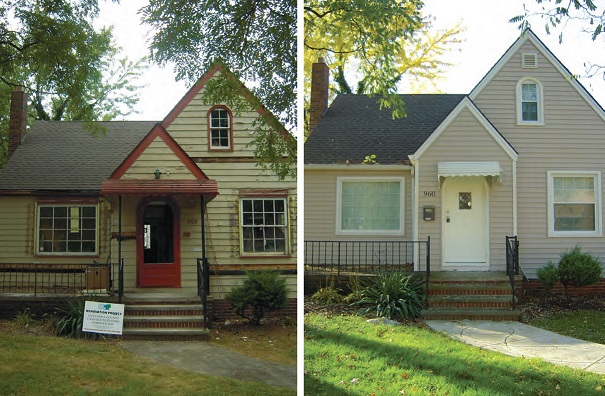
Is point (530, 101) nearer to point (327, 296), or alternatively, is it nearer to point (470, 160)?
point (470, 160)

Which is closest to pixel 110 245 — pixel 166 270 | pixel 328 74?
pixel 166 270

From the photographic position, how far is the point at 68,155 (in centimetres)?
236

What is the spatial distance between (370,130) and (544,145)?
1.33m

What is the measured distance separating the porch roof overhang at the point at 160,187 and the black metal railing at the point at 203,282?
28 cm

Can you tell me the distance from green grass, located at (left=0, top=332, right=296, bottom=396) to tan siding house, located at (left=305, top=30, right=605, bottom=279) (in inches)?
59.8

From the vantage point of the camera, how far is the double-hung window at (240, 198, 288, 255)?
95.3 inches

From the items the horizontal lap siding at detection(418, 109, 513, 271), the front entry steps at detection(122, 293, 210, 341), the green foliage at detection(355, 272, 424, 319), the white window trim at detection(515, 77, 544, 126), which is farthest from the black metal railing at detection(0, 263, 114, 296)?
the white window trim at detection(515, 77, 544, 126)

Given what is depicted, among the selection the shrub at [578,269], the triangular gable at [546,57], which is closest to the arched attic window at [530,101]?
the triangular gable at [546,57]

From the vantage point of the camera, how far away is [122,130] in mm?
2445

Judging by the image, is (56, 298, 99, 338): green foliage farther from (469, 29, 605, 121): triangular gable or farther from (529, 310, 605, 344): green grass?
(469, 29, 605, 121): triangular gable

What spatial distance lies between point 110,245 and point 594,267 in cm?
247

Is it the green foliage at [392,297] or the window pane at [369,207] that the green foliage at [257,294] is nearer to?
the green foliage at [392,297]

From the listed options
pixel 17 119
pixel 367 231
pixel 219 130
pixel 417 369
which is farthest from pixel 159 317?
pixel 367 231

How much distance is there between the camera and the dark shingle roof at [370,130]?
14.0ft
